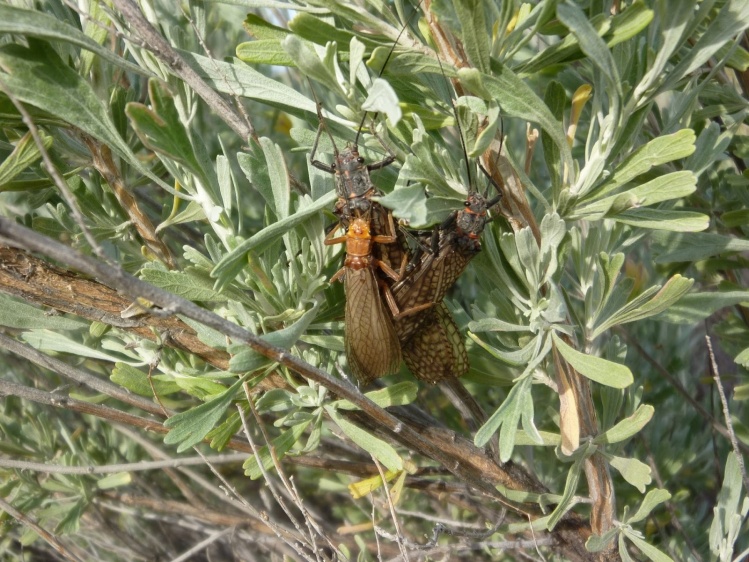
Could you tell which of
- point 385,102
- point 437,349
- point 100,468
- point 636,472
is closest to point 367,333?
point 437,349

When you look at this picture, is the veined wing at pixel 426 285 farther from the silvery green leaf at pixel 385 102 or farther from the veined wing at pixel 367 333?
the silvery green leaf at pixel 385 102

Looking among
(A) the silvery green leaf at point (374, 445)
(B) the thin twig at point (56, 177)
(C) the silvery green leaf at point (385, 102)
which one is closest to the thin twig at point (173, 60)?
(B) the thin twig at point (56, 177)

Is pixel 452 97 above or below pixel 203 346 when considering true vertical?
above

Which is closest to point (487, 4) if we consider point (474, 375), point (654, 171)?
point (654, 171)

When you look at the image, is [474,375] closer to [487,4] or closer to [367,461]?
[367,461]

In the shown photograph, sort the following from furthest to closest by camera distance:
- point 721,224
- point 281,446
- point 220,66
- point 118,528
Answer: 1. point 118,528
2. point 721,224
3. point 281,446
4. point 220,66

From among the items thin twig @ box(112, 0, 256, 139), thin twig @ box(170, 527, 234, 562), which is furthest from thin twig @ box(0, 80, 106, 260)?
thin twig @ box(170, 527, 234, 562)

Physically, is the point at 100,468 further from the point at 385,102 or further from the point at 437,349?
the point at 385,102
